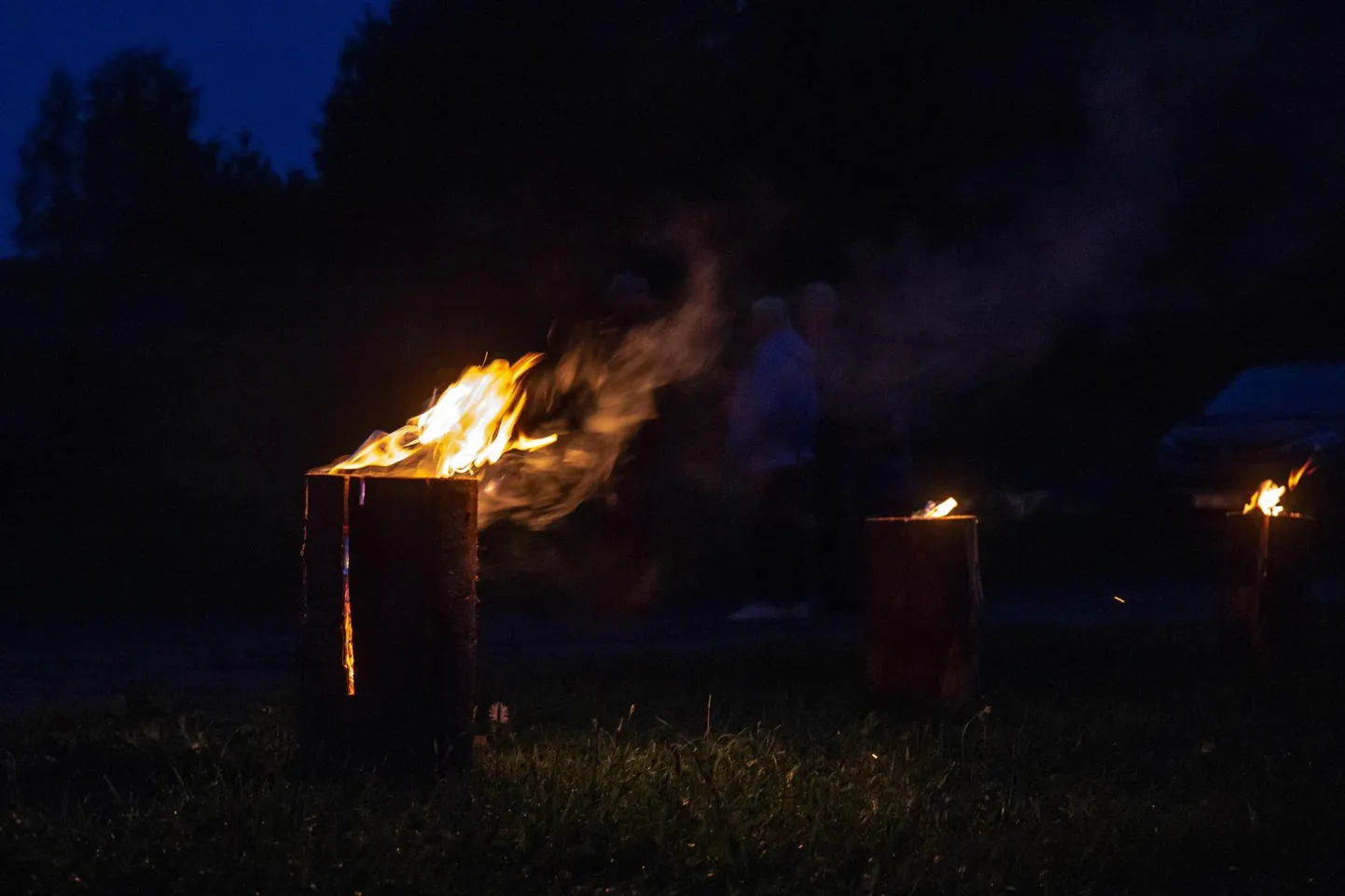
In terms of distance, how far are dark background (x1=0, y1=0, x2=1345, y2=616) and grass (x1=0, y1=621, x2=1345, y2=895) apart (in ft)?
12.6

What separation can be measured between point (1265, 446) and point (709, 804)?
1116 centimetres

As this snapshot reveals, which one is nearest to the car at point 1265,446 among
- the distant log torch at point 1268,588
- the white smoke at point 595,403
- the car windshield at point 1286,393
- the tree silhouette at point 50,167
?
the car windshield at point 1286,393

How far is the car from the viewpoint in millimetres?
14406

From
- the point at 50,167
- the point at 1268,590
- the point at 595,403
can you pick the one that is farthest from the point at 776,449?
the point at 50,167

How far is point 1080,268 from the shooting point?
12266 mm

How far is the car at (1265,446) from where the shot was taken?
14.4m

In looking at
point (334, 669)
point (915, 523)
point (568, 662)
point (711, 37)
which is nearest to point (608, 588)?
point (568, 662)

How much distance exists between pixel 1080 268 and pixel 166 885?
958 centimetres

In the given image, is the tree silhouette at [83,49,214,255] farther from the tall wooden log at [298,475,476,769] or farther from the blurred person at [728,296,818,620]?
the tall wooden log at [298,475,476,769]

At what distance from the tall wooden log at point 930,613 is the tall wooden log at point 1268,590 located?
2.07 meters

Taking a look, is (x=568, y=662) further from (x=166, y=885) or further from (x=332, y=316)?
(x=332, y=316)

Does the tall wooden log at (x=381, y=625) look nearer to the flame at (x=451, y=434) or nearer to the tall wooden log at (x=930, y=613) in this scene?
the flame at (x=451, y=434)

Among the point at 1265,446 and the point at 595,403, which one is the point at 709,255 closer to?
the point at 1265,446

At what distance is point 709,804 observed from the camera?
470 cm
